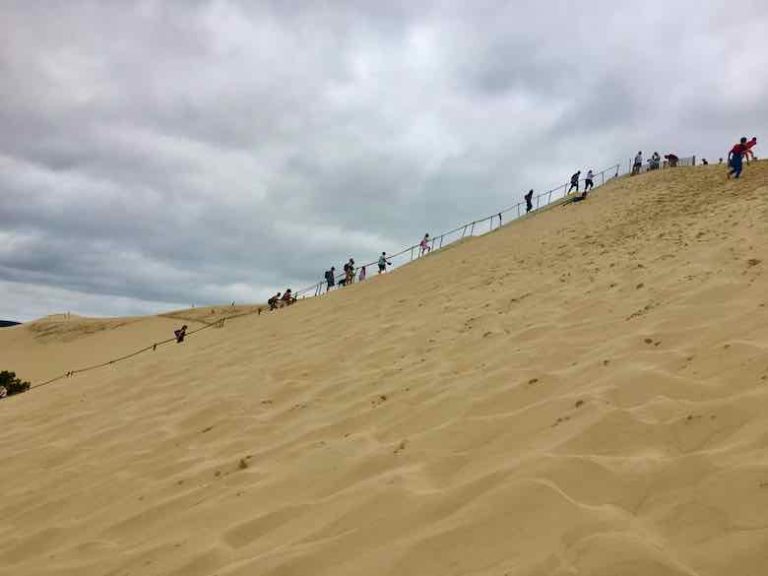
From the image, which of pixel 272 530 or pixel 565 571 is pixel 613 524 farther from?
pixel 272 530

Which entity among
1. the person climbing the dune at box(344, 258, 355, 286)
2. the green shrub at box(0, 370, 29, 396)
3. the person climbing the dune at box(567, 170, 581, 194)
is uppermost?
the person climbing the dune at box(567, 170, 581, 194)

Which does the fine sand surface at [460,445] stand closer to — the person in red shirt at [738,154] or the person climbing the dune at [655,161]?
the person in red shirt at [738,154]

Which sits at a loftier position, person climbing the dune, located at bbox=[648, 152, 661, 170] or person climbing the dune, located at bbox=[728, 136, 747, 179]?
person climbing the dune, located at bbox=[648, 152, 661, 170]

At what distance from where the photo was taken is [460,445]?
13.3ft

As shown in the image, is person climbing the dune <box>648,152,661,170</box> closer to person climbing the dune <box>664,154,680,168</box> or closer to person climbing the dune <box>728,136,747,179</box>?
person climbing the dune <box>664,154,680,168</box>

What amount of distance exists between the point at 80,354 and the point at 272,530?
1561 inches

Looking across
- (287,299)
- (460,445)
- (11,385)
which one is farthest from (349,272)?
(460,445)

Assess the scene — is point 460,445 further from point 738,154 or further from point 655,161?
point 655,161

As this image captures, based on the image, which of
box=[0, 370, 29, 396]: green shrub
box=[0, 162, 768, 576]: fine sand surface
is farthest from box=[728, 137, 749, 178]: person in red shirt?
box=[0, 370, 29, 396]: green shrub

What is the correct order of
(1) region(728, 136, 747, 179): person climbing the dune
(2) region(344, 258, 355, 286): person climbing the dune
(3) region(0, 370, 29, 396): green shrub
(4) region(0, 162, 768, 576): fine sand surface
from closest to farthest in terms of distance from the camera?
(4) region(0, 162, 768, 576): fine sand surface
(1) region(728, 136, 747, 179): person climbing the dune
(3) region(0, 370, 29, 396): green shrub
(2) region(344, 258, 355, 286): person climbing the dune

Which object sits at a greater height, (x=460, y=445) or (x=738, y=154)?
(x=738, y=154)

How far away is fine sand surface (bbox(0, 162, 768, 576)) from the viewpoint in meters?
2.71

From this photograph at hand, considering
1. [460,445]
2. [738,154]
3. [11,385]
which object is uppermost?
[738,154]

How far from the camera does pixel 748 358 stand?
401cm
